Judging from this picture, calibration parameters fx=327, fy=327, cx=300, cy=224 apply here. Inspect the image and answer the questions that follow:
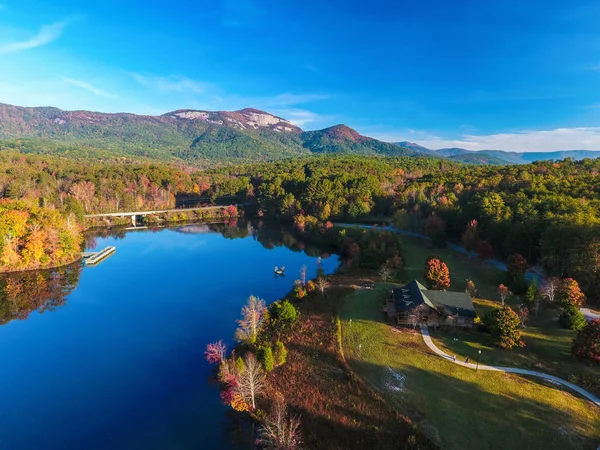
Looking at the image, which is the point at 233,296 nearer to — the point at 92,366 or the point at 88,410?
the point at 92,366

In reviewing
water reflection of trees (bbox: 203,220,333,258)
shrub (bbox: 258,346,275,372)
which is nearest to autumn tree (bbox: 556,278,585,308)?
shrub (bbox: 258,346,275,372)

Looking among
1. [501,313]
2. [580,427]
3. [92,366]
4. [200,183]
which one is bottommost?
[92,366]

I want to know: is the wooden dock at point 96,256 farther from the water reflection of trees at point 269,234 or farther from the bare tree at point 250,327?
the bare tree at point 250,327

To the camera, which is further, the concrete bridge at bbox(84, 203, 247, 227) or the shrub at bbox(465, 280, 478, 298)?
the concrete bridge at bbox(84, 203, 247, 227)

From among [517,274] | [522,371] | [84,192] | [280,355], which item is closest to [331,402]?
[280,355]

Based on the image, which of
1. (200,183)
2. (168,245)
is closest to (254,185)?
(200,183)

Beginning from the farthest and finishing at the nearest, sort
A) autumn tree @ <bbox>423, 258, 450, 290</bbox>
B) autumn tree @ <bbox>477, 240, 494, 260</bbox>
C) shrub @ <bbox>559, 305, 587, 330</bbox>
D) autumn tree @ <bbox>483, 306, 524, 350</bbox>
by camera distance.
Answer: autumn tree @ <bbox>477, 240, 494, 260</bbox> < autumn tree @ <bbox>423, 258, 450, 290</bbox> < shrub @ <bbox>559, 305, 587, 330</bbox> < autumn tree @ <bbox>483, 306, 524, 350</bbox>

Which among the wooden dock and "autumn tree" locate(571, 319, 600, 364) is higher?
"autumn tree" locate(571, 319, 600, 364)

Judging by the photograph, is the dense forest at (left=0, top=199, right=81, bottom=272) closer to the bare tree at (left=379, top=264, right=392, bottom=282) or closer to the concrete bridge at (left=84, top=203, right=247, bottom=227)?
the concrete bridge at (left=84, top=203, right=247, bottom=227)
